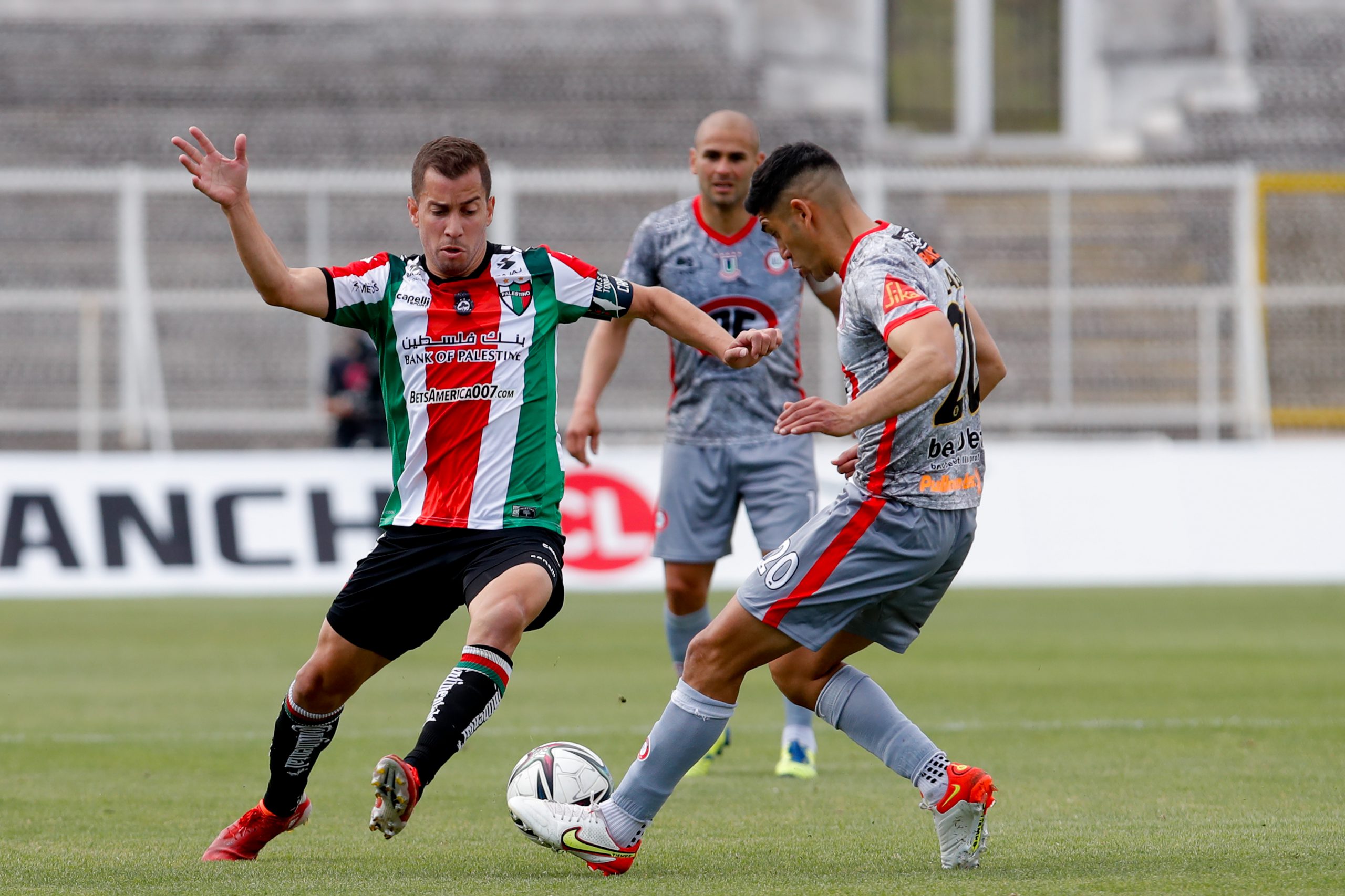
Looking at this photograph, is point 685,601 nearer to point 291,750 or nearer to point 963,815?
point 291,750

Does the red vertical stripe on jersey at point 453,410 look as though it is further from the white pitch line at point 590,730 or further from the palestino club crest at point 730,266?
the white pitch line at point 590,730

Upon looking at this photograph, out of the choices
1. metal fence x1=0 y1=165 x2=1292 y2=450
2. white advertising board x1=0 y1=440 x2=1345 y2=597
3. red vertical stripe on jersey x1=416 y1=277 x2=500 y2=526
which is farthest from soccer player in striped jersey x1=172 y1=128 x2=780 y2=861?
metal fence x1=0 y1=165 x2=1292 y2=450

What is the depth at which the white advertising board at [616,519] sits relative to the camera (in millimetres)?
15086

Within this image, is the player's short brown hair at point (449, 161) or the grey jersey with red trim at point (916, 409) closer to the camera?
the grey jersey with red trim at point (916, 409)

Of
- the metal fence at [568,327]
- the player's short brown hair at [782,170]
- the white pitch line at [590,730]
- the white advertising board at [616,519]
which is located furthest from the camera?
the metal fence at [568,327]

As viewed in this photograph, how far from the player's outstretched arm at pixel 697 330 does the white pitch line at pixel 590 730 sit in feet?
9.98

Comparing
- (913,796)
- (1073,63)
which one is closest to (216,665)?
(913,796)

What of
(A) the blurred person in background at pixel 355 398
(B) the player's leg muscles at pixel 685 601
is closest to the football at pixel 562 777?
(B) the player's leg muscles at pixel 685 601

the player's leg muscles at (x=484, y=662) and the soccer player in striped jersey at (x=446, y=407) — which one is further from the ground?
the soccer player in striped jersey at (x=446, y=407)

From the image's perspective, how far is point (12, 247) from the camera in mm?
21703

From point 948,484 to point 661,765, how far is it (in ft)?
3.61

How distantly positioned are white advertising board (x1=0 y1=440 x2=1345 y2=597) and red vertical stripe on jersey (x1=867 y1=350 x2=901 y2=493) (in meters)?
9.19

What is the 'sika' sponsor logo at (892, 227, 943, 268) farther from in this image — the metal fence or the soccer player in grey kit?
the metal fence

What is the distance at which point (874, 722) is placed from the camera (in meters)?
5.43
